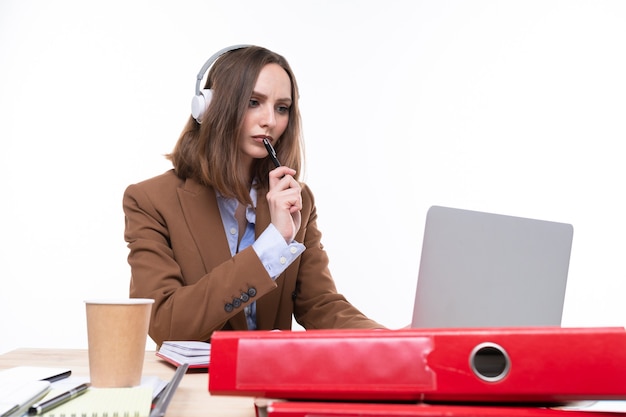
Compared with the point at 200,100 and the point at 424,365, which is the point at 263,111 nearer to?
the point at 200,100

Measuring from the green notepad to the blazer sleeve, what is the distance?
67 centimetres

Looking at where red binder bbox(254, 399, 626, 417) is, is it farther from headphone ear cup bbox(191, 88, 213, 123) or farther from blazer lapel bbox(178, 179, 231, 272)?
headphone ear cup bbox(191, 88, 213, 123)

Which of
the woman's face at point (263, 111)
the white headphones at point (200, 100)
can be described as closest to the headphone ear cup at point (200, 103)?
the white headphones at point (200, 100)

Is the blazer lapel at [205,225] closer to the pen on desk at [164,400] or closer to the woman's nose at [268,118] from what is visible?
the woman's nose at [268,118]

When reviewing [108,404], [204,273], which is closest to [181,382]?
[108,404]

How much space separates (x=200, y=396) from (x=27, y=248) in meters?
2.90

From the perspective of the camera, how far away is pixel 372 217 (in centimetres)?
354

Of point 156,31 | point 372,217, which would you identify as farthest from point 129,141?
point 372,217

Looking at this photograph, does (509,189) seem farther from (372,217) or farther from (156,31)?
(156,31)

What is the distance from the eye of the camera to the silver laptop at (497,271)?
3.34 ft

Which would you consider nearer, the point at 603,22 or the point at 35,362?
the point at 35,362

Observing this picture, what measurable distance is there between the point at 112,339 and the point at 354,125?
2.86m

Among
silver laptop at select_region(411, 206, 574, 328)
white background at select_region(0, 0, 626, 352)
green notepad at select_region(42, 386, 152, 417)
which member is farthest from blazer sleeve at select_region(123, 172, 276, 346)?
white background at select_region(0, 0, 626, 352)

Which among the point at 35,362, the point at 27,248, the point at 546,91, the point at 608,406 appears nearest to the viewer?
the point at 608,406
